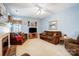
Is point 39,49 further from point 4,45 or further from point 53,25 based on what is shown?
point 4,45

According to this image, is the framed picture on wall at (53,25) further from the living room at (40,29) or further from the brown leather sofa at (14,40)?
the brown leather sofa at (14,40)

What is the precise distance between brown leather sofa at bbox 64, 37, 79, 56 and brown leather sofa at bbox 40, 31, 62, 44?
0.19 metres

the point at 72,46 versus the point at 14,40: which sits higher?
the point at 14,40

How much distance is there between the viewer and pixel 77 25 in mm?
2166

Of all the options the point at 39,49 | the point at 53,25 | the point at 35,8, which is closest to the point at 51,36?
the point at 53,25

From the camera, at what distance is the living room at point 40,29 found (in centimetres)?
216

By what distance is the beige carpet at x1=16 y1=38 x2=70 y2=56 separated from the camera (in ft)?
7.22

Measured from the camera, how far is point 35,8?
7.23 ft

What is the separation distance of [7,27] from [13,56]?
610 millimetres

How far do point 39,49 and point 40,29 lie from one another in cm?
42

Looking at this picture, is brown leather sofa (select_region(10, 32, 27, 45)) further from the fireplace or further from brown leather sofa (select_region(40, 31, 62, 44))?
brown leather sofa (select_region(40, 31, 62, 44))

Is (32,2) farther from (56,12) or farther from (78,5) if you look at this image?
(78,5)

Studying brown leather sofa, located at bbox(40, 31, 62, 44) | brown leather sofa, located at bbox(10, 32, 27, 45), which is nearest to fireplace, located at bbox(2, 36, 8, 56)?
brown leather sofa, located at bbox(10, 32, 27, 45)

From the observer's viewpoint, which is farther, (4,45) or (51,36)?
(51,36)
